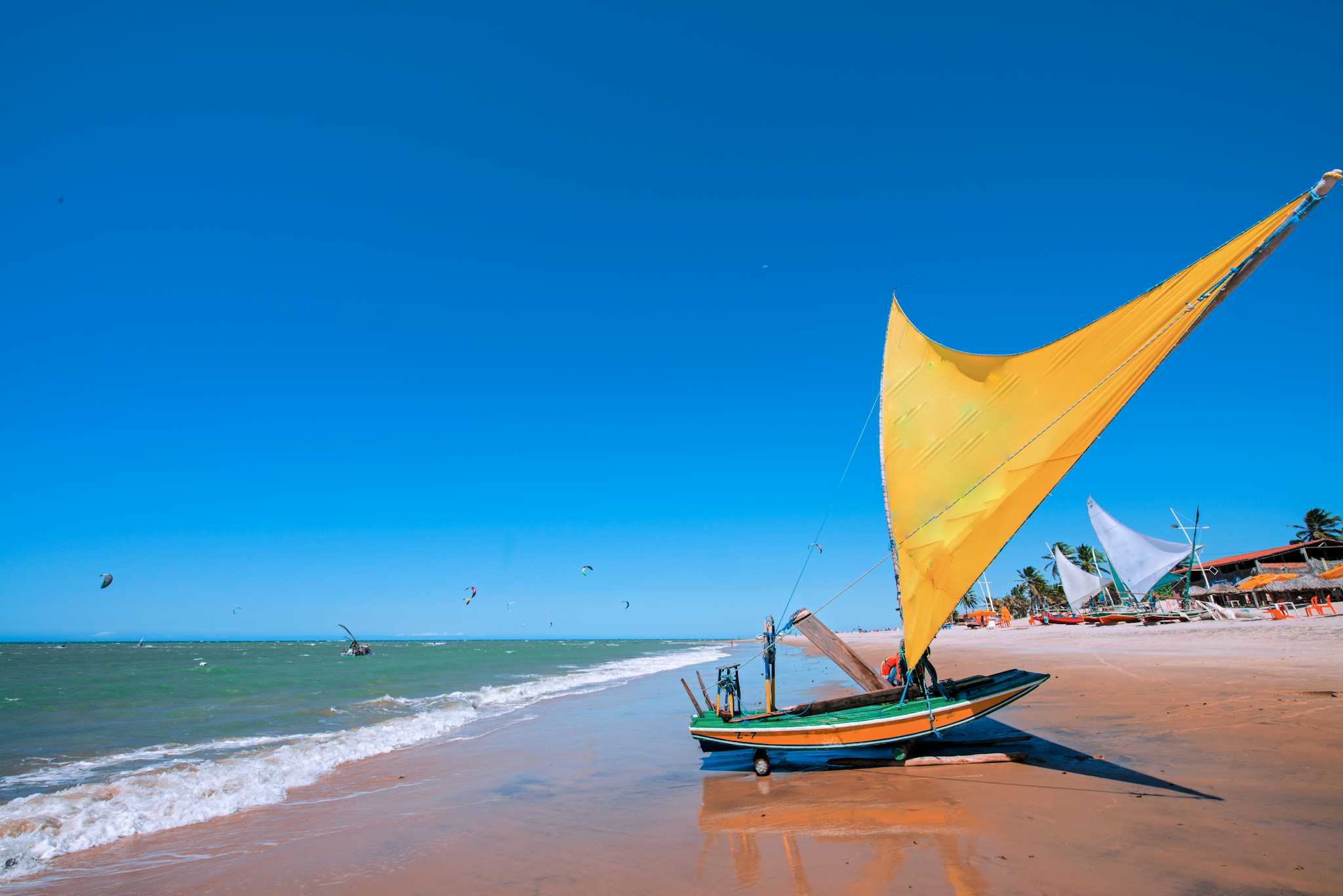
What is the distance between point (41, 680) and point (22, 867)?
49.1m

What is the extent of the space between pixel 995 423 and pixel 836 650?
5807mm

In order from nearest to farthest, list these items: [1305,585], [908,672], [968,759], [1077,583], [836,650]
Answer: [968,759] < [908,672] < [836,650] < [1305,585] < [1077,583]

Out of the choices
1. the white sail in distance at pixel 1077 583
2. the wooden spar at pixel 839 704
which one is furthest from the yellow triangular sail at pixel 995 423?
the white sail in distance at pixel 1077 583

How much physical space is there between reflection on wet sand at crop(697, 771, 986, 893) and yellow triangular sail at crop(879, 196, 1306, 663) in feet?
8.10

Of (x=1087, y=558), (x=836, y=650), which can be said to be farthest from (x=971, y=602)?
(x=836, y=650)

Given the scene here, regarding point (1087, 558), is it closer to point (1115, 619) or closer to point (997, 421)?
point (1115, 619)

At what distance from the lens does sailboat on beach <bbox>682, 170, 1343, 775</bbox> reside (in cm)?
803

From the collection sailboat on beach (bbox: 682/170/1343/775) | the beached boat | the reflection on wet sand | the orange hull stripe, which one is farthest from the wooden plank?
the beached boat

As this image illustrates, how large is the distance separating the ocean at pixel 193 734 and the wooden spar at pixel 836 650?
10.3m

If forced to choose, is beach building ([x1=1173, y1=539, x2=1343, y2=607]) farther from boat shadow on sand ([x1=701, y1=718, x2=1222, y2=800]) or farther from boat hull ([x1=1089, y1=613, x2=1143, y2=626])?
boat shadow on sand ([x1=701, y1=718, x2=1222, y2=800])

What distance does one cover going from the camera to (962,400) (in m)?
11.4

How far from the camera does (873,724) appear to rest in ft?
33.4

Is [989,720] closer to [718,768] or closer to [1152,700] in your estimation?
[1152,700]

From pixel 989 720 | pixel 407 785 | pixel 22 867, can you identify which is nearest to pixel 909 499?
pixel 989 720
